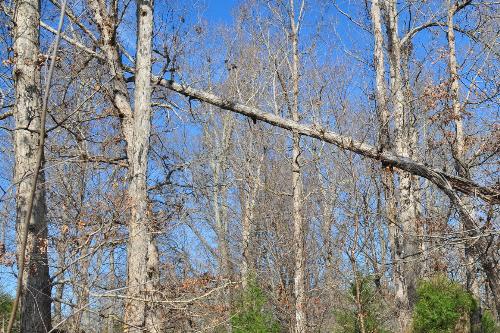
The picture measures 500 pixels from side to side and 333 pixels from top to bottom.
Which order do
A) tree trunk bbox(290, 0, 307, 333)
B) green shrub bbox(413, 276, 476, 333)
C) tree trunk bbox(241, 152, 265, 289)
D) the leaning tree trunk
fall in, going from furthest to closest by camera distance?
tree trunk bbox(241, 152, 265, 289) < tree trunk bbox(290, 0, 307, 333) < green shrub bbox(413, 276, 476, 333) < the leaning tree trunk

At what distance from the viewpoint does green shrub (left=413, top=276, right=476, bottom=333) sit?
1016cm

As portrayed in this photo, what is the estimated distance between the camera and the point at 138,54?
5.21m

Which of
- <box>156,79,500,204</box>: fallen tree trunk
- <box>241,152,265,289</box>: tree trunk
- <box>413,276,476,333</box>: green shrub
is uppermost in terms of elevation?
<box>241,152,265,289</box>: tree trunk

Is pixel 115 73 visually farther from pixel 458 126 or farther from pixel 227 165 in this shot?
pixel 227 165

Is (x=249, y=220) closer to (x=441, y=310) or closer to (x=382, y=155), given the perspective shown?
(x=441, y=310)

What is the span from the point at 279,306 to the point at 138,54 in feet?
32.7

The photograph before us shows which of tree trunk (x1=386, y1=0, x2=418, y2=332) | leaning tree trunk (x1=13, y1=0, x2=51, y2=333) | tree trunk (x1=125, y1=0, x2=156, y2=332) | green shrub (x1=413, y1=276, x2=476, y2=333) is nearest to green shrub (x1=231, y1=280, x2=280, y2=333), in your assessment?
tree trunk (x1=386, y1=0, x2=418, y2=332)

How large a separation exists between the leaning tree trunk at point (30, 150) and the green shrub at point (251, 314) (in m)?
7.96

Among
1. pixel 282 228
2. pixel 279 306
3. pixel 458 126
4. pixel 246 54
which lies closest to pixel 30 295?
pixel 458 126

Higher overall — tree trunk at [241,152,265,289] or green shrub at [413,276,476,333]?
tree trunk at [241,152,265,289]

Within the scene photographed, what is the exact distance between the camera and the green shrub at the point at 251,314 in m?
12.6

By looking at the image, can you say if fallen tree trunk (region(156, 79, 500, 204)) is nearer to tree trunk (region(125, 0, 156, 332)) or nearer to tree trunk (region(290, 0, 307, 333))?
tree trunk (region(125, 0, 156, 332))

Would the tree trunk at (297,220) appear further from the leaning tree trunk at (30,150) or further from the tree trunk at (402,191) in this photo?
the leaning tree trunk at (30,150)

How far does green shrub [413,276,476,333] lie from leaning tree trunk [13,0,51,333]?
7.62m
